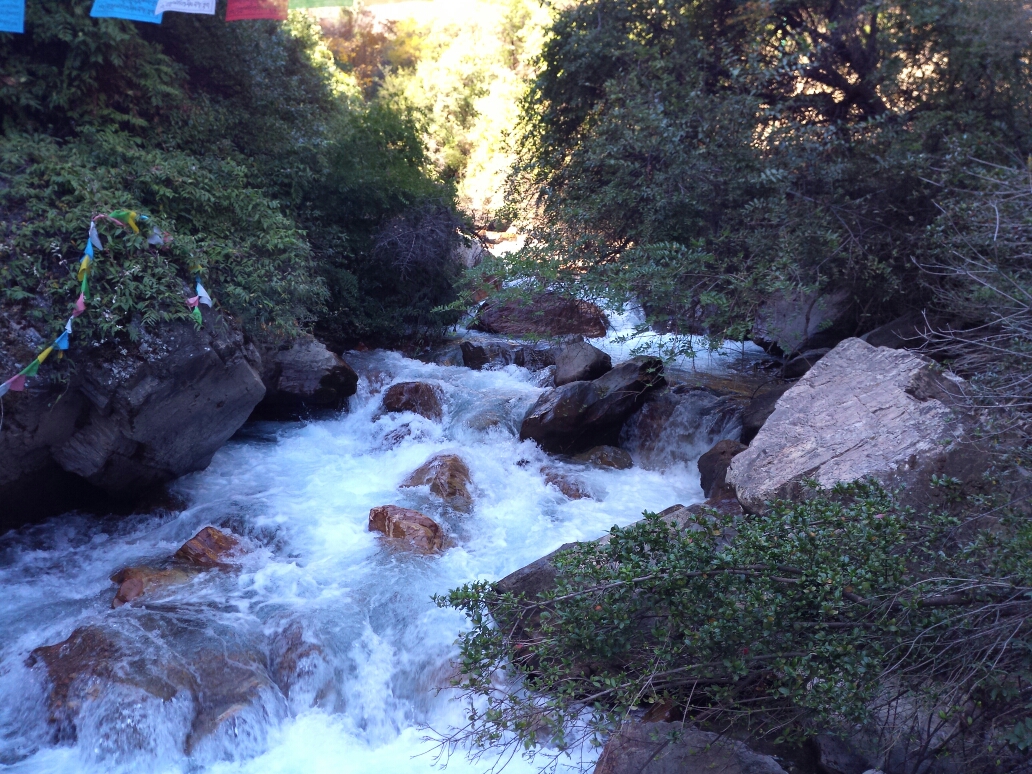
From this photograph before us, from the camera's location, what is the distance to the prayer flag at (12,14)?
7.20 m

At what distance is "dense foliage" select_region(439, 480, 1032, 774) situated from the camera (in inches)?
130

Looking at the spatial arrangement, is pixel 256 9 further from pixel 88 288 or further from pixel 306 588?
pixel 306 588

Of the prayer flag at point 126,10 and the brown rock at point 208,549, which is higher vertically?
the prayer flag at point 126,10

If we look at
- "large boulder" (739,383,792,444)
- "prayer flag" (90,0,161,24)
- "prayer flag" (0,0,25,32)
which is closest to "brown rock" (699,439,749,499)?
"large boulder" (739,383,792,444)

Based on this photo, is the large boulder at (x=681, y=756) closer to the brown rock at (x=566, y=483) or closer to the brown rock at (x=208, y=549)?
the brown rock at (x=208, y=549)

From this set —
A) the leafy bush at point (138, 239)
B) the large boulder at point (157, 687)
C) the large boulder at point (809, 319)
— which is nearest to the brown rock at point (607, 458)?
the large boulder at point (809, 319)

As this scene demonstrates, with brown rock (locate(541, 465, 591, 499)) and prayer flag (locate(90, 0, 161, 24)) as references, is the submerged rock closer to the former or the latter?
brown rock (locate(541, 465, 591, 499))

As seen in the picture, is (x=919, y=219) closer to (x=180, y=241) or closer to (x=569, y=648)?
(x=569, y=648)

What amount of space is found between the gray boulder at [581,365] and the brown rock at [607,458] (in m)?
0.95

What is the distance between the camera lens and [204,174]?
776 centimetres

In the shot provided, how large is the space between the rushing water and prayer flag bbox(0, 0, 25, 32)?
176 inches

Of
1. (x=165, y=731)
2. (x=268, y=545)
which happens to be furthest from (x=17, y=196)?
(x=165, y=731)

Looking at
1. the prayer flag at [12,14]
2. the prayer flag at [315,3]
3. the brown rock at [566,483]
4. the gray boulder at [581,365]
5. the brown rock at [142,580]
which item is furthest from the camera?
the gray boulder at [581,365]

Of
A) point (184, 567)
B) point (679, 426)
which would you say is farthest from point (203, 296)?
point (679, 426)
